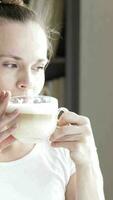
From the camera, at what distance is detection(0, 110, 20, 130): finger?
0.98m

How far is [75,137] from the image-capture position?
3.76 ft

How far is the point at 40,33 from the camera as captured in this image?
1294mm

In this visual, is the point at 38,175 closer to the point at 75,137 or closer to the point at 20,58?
the point at 75,137

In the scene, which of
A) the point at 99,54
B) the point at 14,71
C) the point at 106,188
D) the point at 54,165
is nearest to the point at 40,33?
the point at 14,71

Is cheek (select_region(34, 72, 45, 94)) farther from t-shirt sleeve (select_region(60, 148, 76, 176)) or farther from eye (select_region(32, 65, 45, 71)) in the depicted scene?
t-shirt sleeve (select_region(60, 148, 76, 176))

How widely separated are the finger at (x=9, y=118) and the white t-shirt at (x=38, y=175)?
0.90ft

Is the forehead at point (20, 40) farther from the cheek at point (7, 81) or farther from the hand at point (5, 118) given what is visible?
the hand at point (5, 118)

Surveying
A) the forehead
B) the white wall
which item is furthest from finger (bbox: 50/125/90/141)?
the white wall

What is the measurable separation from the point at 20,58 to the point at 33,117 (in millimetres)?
250

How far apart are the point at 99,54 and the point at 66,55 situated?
0.62 feet

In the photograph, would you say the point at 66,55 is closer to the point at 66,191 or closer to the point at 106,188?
the point at 106,188

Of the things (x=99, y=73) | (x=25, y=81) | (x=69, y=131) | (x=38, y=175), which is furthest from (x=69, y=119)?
(x=99, y=73)

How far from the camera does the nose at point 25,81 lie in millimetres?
1155

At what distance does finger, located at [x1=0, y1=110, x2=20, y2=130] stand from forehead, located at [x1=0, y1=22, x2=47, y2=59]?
26cm
